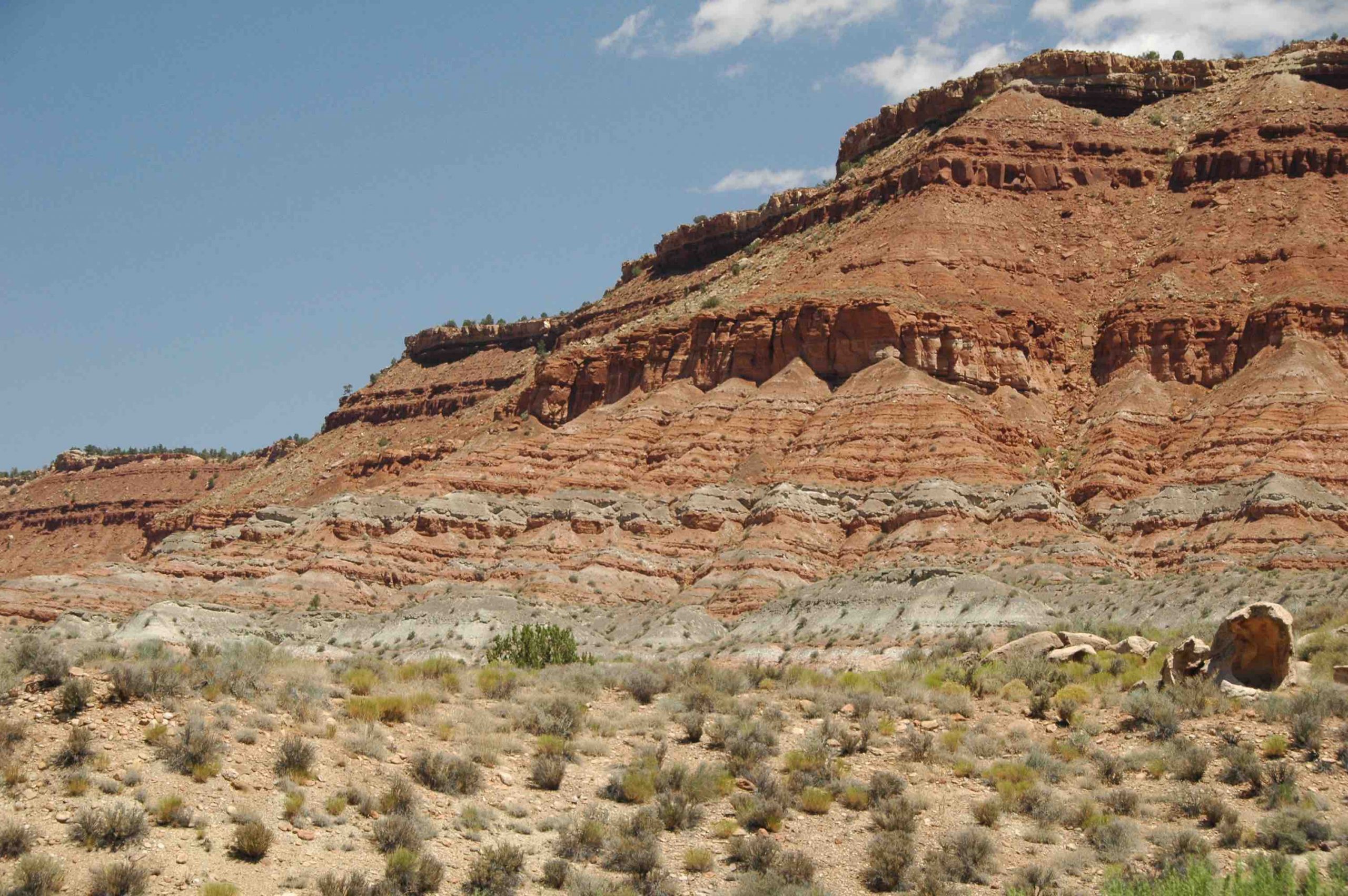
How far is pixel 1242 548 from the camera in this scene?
162ft

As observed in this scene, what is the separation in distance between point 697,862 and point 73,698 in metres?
8.68

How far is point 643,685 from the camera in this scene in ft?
90.2

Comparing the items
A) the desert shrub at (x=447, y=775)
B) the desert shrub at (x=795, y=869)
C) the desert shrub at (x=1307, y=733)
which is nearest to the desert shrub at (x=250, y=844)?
the desert shrub at (x=447, y=775)

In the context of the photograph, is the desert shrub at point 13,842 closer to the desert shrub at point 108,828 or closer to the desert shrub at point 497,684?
the desert shrub at point 108,828

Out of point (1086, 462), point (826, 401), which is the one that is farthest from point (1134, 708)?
point (826, 401)

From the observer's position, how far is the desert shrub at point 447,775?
20703 mm

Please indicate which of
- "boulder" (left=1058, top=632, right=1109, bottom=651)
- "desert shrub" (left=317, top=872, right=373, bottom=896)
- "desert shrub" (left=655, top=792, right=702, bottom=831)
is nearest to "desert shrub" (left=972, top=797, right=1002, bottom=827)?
"desert shrub" (left=655, top=792, right=702, bottom=831)

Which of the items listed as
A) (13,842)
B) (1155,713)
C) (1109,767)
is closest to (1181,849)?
(1109,767)

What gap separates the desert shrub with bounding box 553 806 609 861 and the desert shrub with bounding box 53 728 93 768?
6037 mm

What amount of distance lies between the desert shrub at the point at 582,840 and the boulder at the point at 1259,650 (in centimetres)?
1191

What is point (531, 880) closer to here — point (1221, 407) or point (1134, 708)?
point (1134, 708)

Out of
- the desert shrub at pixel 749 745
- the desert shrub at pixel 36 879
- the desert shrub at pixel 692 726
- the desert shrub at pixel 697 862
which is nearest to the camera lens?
the desert shrub at pixel 36 879

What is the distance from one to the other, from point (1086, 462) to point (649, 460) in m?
19.1

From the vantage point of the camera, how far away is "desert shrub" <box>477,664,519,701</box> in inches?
1037
